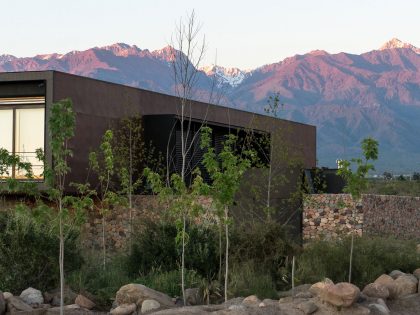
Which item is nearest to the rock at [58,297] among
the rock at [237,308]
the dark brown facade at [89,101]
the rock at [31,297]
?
the rock at [31,297]

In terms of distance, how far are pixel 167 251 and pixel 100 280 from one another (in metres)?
1.66

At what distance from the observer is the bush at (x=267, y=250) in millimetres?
14195

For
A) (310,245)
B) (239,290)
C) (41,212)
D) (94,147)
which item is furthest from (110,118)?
(41,212)

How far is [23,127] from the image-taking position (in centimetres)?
2300

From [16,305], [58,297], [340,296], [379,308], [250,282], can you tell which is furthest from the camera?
[250,282]

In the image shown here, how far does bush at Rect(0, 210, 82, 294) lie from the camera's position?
43.9 feet

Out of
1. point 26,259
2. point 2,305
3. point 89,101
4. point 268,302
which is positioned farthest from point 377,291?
point 89,101

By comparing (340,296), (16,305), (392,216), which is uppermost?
(392,216)

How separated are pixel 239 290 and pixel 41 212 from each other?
13.1ft

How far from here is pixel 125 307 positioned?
458 inches

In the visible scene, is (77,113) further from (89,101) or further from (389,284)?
(389,284)

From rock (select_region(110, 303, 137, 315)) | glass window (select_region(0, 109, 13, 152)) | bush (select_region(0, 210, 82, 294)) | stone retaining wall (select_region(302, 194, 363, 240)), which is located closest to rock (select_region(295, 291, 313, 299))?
rock (select_region(110, 303, 137, 315))

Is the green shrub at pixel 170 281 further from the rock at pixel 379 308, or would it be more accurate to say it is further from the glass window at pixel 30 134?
the glass window at pixel 30 134

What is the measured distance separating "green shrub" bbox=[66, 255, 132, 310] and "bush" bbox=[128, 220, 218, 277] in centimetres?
38
